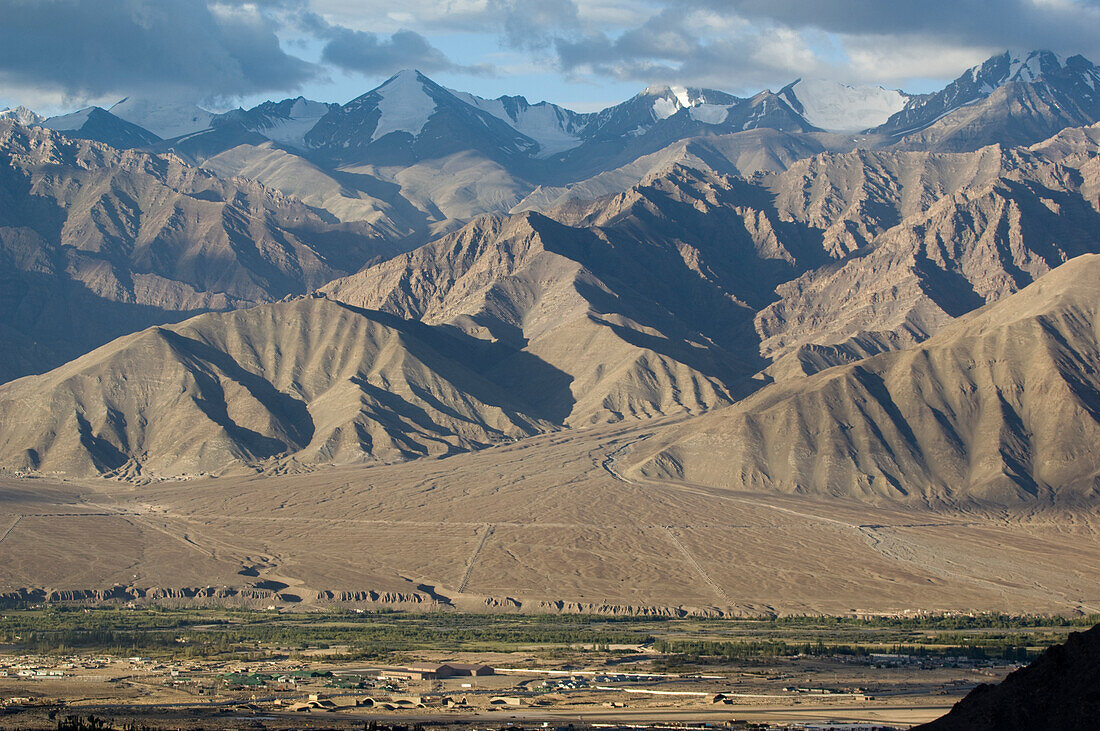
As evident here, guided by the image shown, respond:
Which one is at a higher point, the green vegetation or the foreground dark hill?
the foreground dark hill

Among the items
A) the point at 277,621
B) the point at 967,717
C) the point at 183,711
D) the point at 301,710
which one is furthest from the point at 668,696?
the point at 277,621

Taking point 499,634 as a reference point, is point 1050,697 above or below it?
above

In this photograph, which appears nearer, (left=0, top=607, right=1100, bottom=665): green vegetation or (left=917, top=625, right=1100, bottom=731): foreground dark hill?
(left=917, top=625, right=1100, bottom=731): foreground dark hill

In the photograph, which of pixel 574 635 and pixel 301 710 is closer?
pixel 301 710

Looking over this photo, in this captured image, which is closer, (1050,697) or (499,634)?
(1050,697)

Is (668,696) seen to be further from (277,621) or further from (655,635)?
(277,621)
